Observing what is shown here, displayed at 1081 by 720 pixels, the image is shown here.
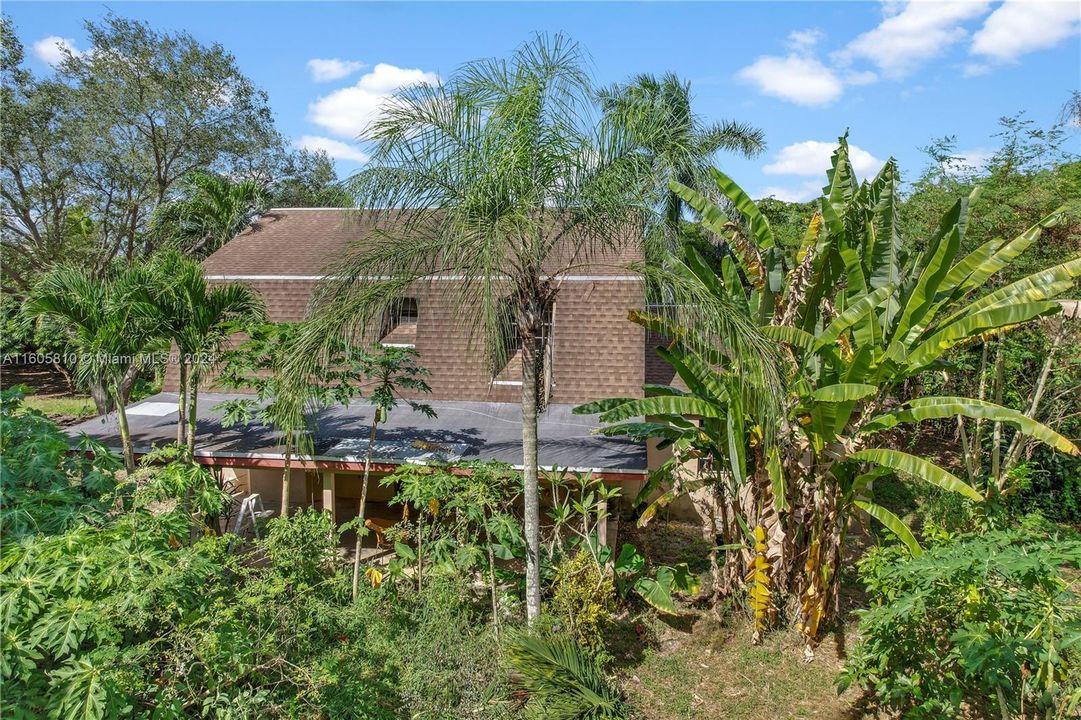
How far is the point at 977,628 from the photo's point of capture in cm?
442

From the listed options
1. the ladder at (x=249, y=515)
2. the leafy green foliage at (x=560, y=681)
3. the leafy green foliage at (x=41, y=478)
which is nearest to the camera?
the leafy green foliage at (x=41, y=478)

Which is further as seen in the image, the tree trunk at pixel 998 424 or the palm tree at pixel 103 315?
the tree trunk at pixel 998 424

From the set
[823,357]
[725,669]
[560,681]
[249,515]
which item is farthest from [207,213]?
[725,669]

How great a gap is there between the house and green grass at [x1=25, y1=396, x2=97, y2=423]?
26.7ft

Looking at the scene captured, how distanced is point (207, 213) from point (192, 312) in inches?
438

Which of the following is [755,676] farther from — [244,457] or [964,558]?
[244,457]

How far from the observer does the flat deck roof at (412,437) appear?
875cm

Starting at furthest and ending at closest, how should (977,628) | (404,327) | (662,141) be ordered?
(404,327) < (662,141) < (977,628)

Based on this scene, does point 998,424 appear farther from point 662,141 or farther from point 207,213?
point 207,213

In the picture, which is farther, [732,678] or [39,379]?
[39,379]

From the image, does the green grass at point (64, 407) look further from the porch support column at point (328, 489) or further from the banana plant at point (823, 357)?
the banana plant at point (823, 357)

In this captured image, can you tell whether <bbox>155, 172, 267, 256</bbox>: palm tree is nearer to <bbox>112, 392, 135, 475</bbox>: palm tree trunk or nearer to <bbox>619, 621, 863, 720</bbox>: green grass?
<bbox>112, 392, 135, 475</bbox>: palm tree trunk

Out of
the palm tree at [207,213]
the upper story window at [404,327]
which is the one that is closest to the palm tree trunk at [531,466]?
the upper story window at [404,327]

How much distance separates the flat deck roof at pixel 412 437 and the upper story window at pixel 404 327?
62.7 inches
